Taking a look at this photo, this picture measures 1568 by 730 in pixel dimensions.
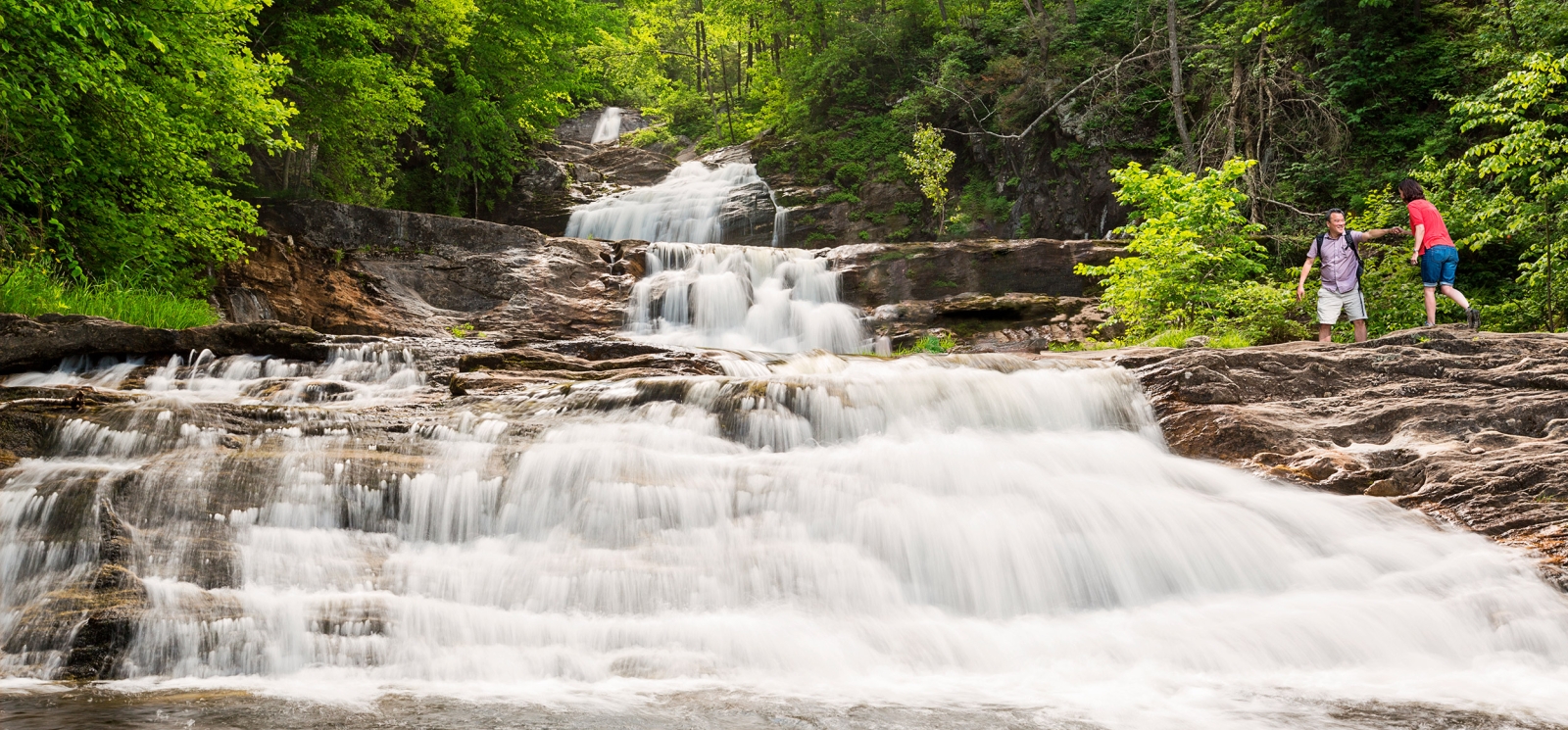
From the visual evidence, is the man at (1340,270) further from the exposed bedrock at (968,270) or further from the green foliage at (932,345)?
the exposed bedrock at (968,270)

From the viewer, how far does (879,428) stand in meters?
7.63

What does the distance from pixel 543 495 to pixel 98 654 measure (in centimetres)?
256

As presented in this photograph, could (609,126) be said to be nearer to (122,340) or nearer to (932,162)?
(932,162)

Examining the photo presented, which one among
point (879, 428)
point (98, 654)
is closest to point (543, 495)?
point (98, 654)

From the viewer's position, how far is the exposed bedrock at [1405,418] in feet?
18.5

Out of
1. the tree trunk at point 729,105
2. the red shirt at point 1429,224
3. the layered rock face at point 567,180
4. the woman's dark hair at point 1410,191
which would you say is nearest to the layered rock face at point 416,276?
the layered rock face at point 567,180

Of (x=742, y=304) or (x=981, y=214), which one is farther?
(x=981, y=214)

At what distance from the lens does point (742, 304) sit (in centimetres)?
1504

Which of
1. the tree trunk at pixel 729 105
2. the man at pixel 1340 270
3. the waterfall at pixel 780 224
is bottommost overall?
the man at pixel 1340 270

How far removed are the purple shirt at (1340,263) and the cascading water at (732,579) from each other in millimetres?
3494

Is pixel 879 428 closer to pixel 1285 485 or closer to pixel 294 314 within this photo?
pixel 1285 485

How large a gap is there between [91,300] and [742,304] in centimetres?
920

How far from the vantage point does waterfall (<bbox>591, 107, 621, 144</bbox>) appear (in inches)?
1462

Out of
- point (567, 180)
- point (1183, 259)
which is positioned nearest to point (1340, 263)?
point (1183, 259)
